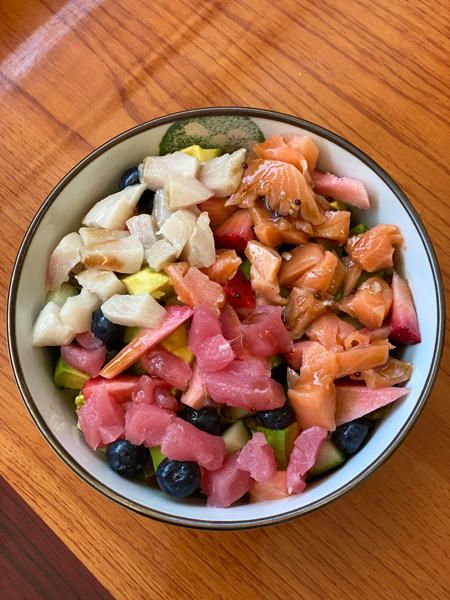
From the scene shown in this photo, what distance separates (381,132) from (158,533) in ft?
3.76

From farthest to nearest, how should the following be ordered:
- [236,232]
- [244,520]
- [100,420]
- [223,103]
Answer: [223,103]
[236,232]
[100,420]
[244,520]

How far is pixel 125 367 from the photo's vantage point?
1.22 meters

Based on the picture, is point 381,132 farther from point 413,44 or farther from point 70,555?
point 70,555

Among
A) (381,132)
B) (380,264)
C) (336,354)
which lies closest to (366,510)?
(336,354)

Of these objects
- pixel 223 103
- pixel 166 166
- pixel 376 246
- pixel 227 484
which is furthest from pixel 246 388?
pixel 223 103

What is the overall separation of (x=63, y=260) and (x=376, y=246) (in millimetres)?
708

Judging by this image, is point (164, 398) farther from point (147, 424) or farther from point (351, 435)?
point (351, 435)

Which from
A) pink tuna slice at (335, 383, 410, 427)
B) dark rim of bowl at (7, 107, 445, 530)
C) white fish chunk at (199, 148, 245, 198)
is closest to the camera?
dark rim of bowl at (7, 107, 445, 530)

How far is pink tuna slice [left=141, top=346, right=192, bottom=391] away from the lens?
3.96 ft

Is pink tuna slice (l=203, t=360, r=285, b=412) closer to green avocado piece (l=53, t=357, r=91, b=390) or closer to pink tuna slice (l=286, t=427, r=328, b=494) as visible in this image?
pink tuna slice (l=286, t=427, r=328, b=494)

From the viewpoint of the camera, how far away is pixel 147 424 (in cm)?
116

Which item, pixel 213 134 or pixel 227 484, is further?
pixel 213 134

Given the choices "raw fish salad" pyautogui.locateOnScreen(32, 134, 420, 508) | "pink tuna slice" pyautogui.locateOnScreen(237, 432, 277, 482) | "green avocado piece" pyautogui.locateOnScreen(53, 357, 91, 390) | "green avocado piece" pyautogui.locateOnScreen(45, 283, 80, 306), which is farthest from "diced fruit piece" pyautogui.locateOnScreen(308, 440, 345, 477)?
"green avocado piece" pyautogui.locateOnScreen(45, 283, 80, 306)

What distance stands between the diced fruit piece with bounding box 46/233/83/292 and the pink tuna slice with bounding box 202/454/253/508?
0.55 m
